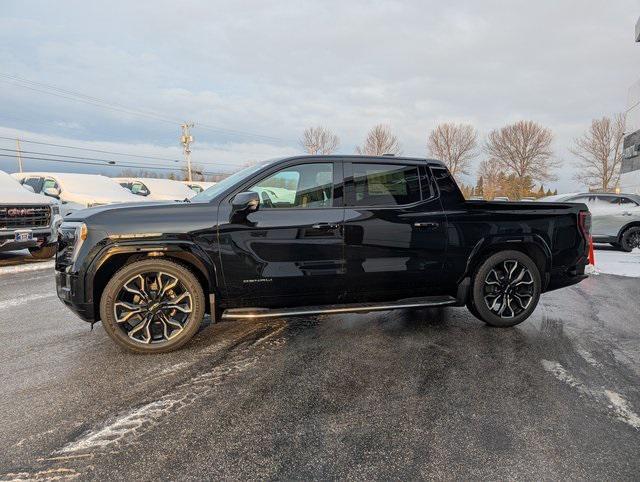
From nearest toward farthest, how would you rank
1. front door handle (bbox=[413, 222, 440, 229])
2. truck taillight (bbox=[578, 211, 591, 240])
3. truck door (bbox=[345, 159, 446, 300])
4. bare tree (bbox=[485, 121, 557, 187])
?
truck door (bbox=[345, 159, 446, 300]) → front door handle (bbox=[413, 222, 440, 229]) → truck taillight (bbox=[578, 211, 591, 240]) → bare tree (bbox=[485, 121, 557, 187])

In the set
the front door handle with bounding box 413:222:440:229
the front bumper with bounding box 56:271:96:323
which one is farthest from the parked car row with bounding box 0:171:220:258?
the front door handle with bounding box 413:222:440:229

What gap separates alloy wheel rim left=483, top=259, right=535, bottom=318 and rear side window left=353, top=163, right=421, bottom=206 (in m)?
1.24

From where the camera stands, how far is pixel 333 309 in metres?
3.84

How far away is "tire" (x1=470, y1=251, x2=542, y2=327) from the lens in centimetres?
431

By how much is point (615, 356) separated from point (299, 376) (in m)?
2.88

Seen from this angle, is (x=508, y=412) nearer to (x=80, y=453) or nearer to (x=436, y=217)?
(x=436, y=217)

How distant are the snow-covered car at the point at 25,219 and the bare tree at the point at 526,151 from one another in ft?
169

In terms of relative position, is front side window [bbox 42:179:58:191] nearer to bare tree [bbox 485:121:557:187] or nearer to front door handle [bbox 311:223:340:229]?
front door handle [bbox 311:223:340:229]

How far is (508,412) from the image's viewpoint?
106 inches

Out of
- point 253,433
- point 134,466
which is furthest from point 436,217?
point 134,466

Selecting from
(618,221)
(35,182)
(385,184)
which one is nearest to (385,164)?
(385,184)

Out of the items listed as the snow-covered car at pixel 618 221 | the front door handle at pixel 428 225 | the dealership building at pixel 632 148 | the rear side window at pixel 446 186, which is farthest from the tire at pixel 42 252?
the dealership building at pixel 632 148

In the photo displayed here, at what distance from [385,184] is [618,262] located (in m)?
7.76

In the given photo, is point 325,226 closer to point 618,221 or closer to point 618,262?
point 618,262
